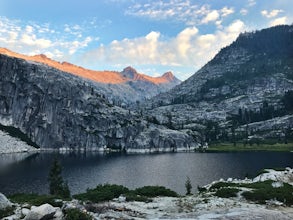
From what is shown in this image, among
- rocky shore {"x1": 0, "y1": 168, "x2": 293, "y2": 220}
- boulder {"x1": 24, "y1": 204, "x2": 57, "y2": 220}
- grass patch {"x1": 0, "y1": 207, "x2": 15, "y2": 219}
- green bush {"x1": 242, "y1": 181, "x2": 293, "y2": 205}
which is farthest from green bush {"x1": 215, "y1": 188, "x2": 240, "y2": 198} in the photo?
grass patch {"x1": 0, "y1": 207, "x2": 15, "y2": 219}

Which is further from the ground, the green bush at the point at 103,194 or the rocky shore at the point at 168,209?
the green bush at the point at 103,194

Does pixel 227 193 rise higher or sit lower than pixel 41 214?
lower

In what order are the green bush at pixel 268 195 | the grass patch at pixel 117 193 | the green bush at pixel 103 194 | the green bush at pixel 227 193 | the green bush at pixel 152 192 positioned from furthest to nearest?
the green bush at pixel 152 192 → the green bush at pixel 227 193 → the green bush at pixel 268 195 → the grass patch at pixel 117 193 → the green bush at pixel 103 194

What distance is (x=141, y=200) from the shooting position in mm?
39250

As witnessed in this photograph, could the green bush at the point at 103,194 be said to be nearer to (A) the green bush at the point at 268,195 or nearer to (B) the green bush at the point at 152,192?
(B) the green bush at the point at 152,192

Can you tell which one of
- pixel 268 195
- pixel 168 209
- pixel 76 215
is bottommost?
pixel 168 209

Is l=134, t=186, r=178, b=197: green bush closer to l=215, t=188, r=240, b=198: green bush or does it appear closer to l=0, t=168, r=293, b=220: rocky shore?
l=0, t=168, r=293, b=220: rocky shore

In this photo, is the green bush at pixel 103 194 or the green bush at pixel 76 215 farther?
the green bush at pixel 103 194

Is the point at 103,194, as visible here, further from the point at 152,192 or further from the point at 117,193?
the point at 152,192

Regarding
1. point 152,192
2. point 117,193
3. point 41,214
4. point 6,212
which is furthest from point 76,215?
point 152,192


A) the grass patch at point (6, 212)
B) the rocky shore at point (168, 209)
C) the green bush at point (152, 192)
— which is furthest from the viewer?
the green bush at point (152, 192)

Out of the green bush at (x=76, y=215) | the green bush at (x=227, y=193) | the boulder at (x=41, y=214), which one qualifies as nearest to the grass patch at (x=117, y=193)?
the green bush at (x=227, y=193)

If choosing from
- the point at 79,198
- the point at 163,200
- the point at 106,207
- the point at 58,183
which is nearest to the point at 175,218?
the point at 106,207

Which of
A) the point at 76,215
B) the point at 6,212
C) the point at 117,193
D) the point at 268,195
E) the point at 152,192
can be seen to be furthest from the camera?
the point at 152,192
